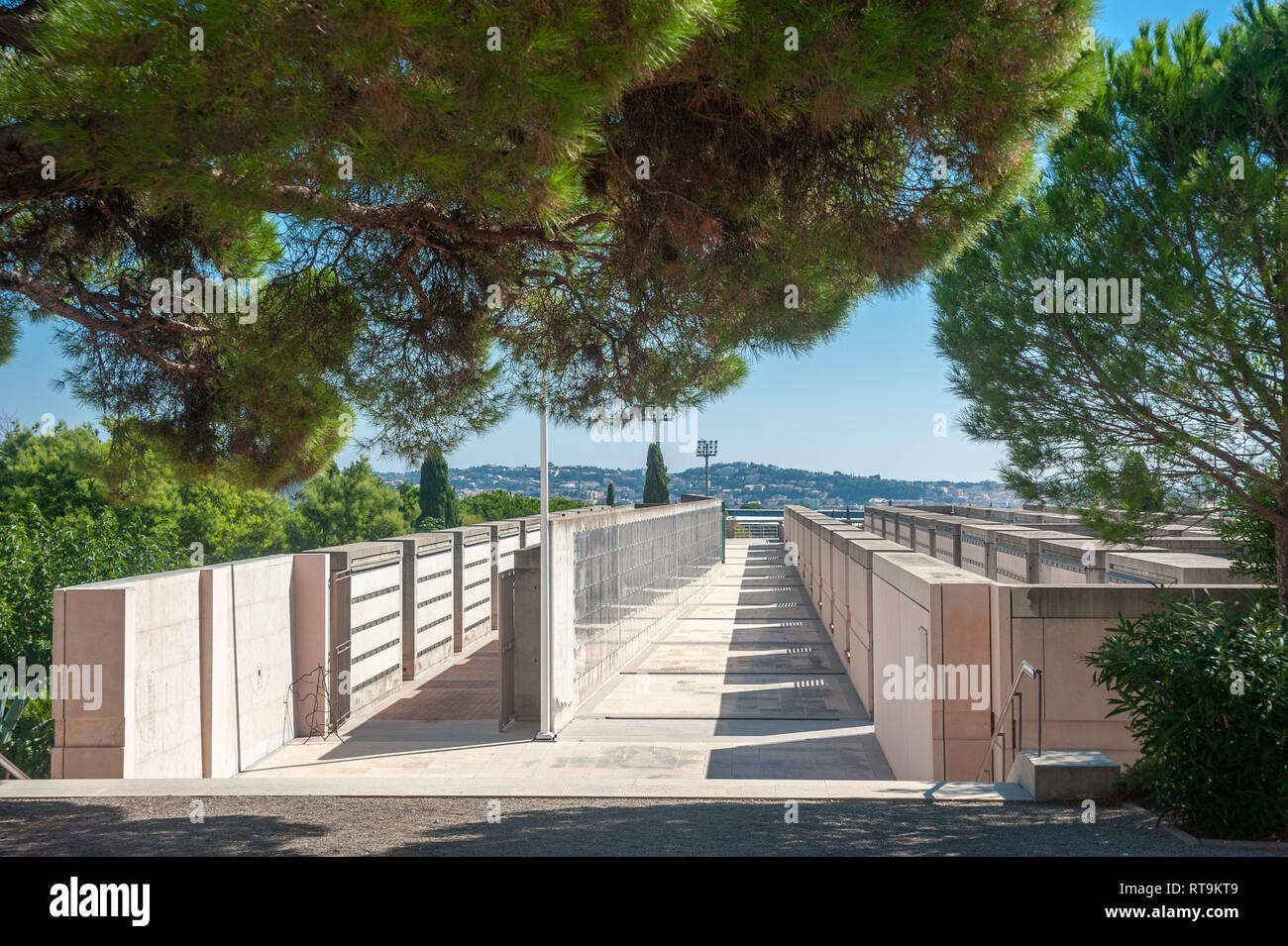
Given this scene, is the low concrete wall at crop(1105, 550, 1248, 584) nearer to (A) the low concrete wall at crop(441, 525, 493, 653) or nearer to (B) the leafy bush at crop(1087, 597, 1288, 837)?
(B) the leafy bush at crop(1087, 597, 1288, 837)

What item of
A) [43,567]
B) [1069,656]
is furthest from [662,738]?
[43,567]

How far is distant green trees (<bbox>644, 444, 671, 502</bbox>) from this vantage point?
48.2 meters

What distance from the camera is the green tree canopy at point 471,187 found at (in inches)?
170

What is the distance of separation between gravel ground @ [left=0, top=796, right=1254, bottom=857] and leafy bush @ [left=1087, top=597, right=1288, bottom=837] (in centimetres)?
32

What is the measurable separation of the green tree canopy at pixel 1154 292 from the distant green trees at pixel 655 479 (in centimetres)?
4123

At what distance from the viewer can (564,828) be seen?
6172 millimetres

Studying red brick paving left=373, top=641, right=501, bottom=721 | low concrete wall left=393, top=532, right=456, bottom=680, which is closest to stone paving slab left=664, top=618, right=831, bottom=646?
red brick paving left=373, top=641, right=501, bottom=721

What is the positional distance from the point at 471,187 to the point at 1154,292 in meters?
3.88

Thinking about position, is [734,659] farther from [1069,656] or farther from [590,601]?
[1069,656]

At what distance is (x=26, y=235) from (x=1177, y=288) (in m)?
8.34

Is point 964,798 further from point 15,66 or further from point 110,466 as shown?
point 110,466

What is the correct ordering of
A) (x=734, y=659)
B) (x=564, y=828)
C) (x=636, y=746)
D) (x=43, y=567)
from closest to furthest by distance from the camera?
(x=564, y=828) < (x=636, y=746) < (x=734, y=659) < (x=43, y=567)

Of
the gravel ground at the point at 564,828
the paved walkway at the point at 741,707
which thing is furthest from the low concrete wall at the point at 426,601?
the gravel ground at the point at 564,828
